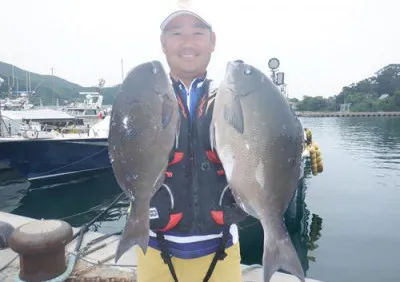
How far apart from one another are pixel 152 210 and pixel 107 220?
8.73 metres

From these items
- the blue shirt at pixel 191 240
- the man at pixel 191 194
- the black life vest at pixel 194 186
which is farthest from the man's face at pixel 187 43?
the black life vest at pixel 194 186

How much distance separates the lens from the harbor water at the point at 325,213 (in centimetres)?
751

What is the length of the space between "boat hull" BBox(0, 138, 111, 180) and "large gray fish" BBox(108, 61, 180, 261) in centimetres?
1335

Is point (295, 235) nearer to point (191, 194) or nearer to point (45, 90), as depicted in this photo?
point (191, 194)

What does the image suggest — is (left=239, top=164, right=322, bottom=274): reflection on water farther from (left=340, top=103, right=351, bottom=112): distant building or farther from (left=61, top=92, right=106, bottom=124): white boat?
(left=340, top=103, right=351, bottom=112): distant building

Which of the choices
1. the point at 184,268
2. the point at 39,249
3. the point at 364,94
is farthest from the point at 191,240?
the point at 364,94

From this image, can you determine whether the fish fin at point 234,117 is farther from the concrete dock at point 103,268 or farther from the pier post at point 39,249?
the pier post at point 39,249

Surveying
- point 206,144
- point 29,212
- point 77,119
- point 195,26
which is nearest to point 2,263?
point 206,144

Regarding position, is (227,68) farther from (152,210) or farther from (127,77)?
(152,210)

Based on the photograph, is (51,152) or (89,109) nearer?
(51,152)

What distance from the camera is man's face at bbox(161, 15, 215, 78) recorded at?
2.13 m

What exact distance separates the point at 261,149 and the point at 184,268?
1.04 m

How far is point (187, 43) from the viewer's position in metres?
2.14

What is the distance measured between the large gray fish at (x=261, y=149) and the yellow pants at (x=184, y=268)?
497mm
